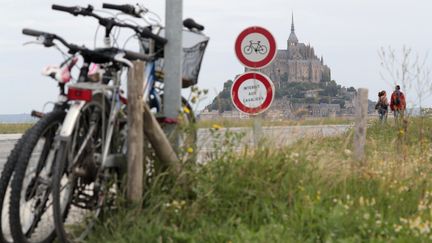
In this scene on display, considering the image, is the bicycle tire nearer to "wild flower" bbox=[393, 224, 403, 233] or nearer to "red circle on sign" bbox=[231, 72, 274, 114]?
"wild flower" bbox=[393, 224, 403, 233]

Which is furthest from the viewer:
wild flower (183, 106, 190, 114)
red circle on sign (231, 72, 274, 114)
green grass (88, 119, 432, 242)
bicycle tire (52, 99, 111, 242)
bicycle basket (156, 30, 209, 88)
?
red circle on sign (231, 72, 274, 114)

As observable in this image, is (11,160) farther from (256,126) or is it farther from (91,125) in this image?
(256,126)

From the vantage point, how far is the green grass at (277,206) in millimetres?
4590

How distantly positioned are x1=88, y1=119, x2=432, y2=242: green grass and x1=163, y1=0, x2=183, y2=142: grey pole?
2.08ft

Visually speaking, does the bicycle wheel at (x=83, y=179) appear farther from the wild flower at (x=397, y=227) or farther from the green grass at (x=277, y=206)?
the wild flower at (x=397, y=227)

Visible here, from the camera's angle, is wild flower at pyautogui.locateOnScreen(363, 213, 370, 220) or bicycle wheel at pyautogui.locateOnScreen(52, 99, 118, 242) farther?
wild flower at pyautogui.locateOnScreen(363, 213, 370, 220)

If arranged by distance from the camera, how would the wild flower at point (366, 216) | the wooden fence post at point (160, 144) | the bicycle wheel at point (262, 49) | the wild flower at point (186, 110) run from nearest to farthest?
the wild flower at point (366, 216) → the wooden fence post at point (160, 144) → the wild flower at point (186, 110) → the bicycle wheel at point (262, 49)

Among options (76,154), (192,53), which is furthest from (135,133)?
(192,53)

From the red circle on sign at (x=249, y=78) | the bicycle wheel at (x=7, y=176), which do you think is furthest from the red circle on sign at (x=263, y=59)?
the bicycle wheel at (x=7, y=176)

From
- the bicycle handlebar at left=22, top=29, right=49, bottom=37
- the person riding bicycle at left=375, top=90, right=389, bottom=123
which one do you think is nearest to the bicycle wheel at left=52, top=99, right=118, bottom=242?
the bicycle handlebar at left=22, top=29, right=49, bottom=37

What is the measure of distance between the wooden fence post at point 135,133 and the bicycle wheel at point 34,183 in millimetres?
461

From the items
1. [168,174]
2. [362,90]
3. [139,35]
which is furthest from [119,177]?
[362,90]

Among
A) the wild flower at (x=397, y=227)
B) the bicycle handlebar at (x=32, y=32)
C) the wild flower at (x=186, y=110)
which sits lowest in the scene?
the wild flower at (x=397, y=227)

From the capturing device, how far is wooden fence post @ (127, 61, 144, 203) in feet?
15.3
